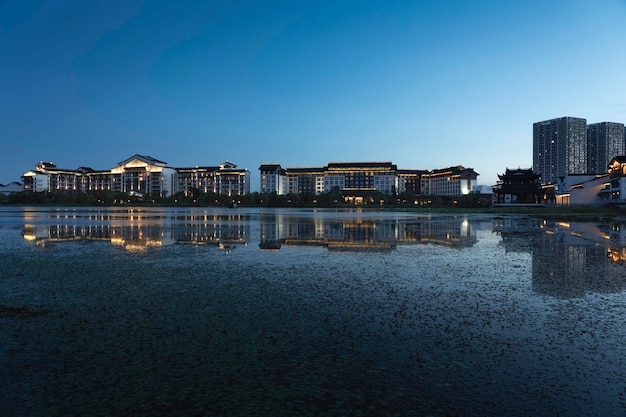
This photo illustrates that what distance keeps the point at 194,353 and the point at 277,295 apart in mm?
3808

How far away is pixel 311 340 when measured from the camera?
6699 mm

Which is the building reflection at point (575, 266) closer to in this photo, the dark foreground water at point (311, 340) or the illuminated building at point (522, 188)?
the dark foreground water at point (311, 340)

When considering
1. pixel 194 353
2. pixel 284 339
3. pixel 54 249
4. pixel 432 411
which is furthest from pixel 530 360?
pixel 54 249

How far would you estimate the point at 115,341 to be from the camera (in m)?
6.62

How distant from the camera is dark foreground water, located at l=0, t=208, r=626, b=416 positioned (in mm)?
4789

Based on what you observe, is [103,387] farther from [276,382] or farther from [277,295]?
[277,295]

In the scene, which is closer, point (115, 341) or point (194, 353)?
point (194, 353)

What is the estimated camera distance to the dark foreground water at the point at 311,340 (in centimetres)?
479

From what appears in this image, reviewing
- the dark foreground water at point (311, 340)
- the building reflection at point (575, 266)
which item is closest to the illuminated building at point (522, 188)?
the building reflection at point (575, 266)

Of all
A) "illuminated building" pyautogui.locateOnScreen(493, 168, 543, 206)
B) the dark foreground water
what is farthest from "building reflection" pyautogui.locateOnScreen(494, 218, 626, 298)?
"illuminated building" pyautogui.locateOnScreen(493, 168, 543, 206)

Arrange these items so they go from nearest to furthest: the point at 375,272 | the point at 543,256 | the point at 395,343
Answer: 1. the point at 395,343
2. the point at 375,272
3. the point at 543,256

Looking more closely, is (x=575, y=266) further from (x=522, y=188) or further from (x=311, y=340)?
(x=522, y=188)

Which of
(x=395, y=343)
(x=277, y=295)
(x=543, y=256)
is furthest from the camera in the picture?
(x=543, y=256)

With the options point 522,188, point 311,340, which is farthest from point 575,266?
point 522,188
